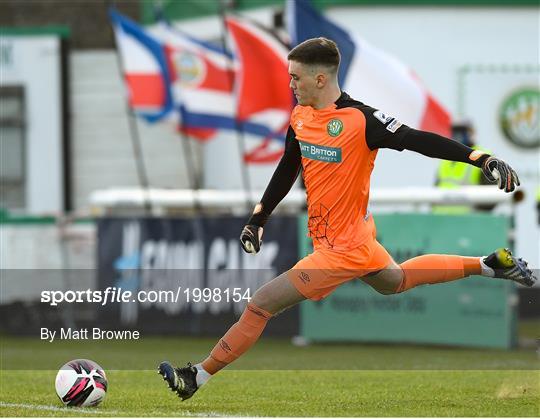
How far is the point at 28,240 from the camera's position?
55.4 ft

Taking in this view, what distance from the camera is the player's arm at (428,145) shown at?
26.1ft

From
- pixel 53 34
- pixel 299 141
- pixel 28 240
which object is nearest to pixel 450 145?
pixel 299 141

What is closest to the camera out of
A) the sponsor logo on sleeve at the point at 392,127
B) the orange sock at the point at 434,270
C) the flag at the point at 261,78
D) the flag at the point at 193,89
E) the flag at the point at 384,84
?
the sponsor logo on sleeve at the point at 392,127

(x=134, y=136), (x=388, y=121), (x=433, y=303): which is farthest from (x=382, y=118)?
(x=134, y=136)

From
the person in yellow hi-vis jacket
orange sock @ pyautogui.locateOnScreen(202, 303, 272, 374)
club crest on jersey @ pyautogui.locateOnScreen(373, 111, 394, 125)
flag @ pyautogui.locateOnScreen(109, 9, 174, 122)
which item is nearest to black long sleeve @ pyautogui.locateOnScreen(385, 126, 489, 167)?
club crest on jersey @ pyautogui.locateOnScreen(373, 111, 394, 125)

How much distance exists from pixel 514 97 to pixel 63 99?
7848 millimetres

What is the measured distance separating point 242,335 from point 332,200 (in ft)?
3.07

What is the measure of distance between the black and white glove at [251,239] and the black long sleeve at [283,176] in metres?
0.08

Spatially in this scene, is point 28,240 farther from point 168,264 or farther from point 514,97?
point 514,97

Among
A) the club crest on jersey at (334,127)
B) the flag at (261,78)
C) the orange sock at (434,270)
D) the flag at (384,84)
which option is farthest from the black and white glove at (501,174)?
the flag at (261,78)

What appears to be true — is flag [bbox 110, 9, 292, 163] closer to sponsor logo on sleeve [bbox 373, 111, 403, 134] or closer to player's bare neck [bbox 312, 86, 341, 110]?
player's bare neck [bbox 312, 86, 341, 110]

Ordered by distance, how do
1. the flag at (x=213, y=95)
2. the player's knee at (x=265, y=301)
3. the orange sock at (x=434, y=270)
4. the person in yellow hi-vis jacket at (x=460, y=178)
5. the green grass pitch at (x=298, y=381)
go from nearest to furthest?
the player's knee at (x=265, y=301) → the green grass pitch at (x=298, y=381) → the orange sock at (x=434, y=270) → the person in yellow hi-vis jacket at (x=460, y=178) → the flag at (x=213, y=95)

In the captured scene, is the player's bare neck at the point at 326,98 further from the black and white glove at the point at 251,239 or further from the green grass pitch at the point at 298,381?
the green grass pitch at the point at 298,381

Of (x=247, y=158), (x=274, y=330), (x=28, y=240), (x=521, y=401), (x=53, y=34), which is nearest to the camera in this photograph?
(x=521, y=401)
